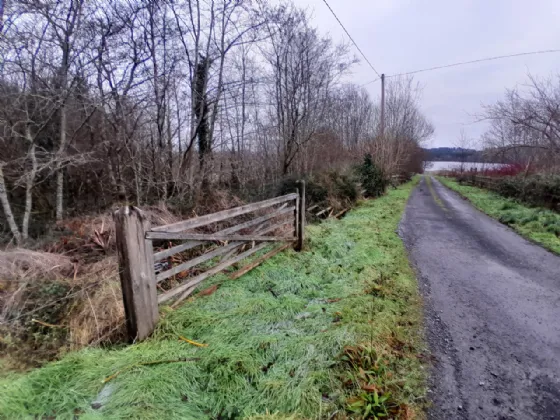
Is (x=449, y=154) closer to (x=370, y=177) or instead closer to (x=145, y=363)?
(x=370, y=177)

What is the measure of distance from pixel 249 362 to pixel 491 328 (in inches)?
107

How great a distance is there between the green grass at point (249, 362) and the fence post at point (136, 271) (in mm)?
170

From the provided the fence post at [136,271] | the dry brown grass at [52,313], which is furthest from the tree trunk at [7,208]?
the fence post at [136,271]

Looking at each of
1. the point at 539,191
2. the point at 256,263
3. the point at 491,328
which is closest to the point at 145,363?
the point at 256,263

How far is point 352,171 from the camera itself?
14664 millimetres

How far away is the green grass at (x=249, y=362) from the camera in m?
1.93

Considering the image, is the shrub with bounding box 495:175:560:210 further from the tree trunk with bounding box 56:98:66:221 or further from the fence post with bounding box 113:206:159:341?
the tree trunk with bounding box 56:98:66:221

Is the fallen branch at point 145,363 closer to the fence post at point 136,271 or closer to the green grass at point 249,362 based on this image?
the green grass at point 249,362

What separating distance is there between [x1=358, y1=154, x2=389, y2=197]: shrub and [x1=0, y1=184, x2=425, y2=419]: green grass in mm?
12568

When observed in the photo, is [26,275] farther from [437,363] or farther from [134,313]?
[437,363]

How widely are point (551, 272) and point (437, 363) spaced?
4.10 m

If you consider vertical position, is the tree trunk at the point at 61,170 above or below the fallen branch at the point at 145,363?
above

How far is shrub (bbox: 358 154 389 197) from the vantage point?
1582 cm

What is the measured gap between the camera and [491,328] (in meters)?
3.04
